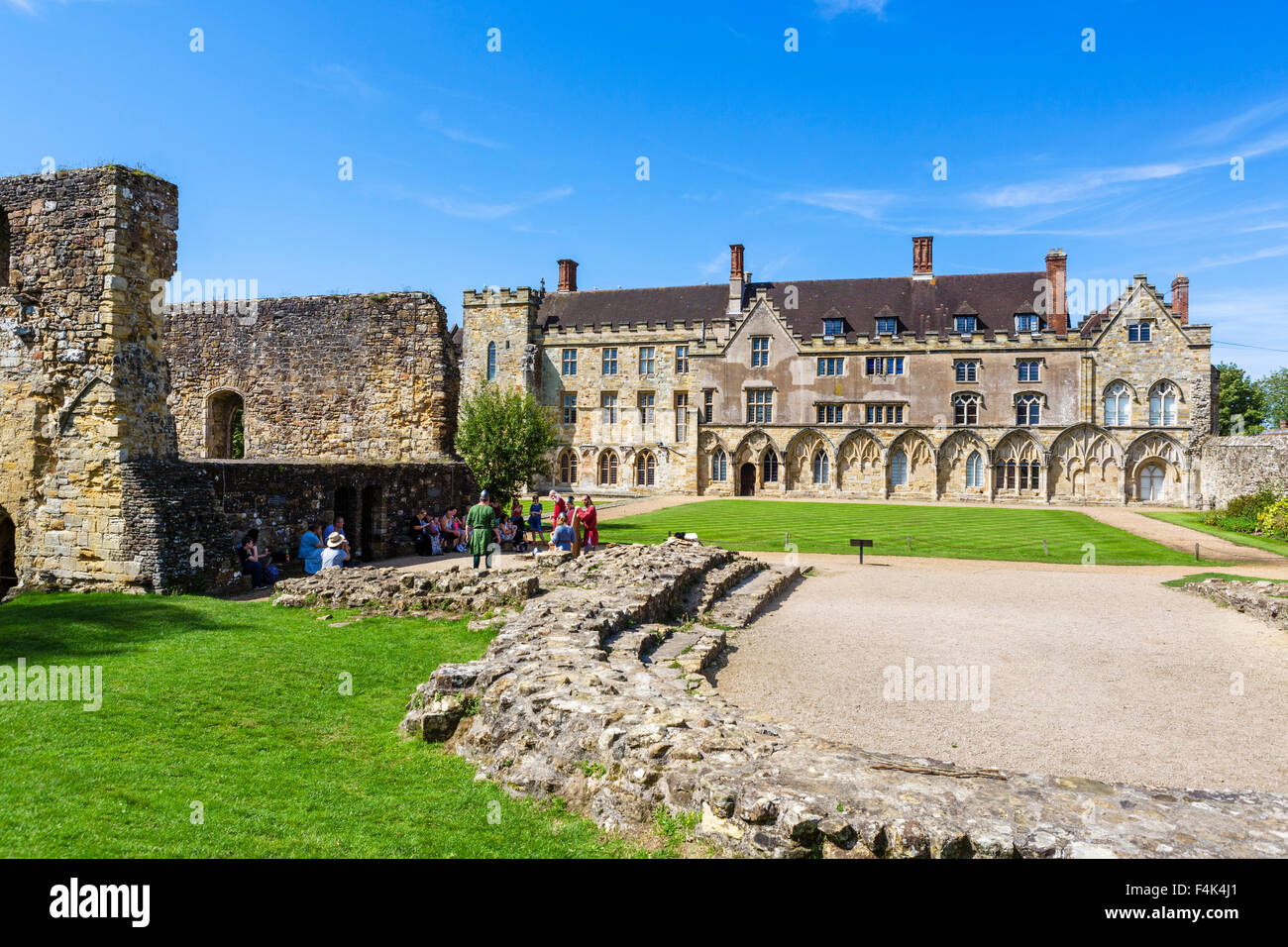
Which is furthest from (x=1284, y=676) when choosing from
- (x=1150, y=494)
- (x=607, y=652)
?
(x=1150, y=494)

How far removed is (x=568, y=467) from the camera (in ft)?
200

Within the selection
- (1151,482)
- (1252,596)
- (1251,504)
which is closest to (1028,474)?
(1151,482)

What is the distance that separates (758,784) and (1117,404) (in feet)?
180

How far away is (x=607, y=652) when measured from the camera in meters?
10.5

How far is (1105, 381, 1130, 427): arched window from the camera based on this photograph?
5106 cm

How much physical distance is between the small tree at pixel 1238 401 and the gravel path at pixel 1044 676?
6483 centimetres

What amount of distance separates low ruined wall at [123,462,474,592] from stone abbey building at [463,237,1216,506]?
34.8m

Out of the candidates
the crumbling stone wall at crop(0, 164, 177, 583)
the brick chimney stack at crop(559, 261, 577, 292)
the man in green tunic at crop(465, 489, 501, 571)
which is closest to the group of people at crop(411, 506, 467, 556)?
the man in green tunic at crop(465, 489, 501, 571)

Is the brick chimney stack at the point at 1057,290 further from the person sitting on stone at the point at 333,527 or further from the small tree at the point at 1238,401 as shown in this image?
the person sitting on stone at the point at 333,527

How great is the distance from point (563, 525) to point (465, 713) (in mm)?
12871

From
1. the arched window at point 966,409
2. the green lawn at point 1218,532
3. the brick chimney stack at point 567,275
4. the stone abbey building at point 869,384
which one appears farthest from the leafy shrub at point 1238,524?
the brick chimney stack at point 567,275

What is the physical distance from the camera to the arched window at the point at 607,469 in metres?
60.1

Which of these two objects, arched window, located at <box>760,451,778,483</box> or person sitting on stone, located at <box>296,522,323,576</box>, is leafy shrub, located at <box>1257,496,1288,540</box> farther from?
person sitting on stone, located at <box>296,522,323,576</box>
